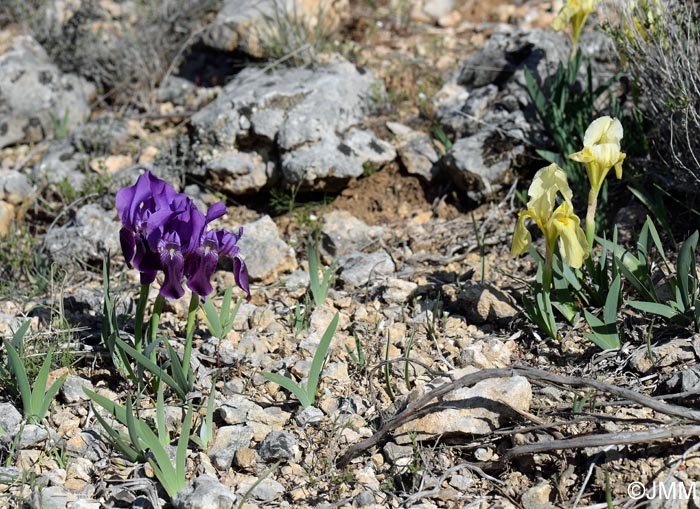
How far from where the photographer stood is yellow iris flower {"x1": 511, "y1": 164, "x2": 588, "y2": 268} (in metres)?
2.47

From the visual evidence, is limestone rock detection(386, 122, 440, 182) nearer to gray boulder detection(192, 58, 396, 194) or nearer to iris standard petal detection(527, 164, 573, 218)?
gray boulder detection(192, 58, 396, 194)

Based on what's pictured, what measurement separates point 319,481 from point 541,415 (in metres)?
0.76

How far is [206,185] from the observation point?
420 centimetres

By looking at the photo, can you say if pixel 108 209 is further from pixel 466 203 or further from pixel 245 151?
pixel 466 203

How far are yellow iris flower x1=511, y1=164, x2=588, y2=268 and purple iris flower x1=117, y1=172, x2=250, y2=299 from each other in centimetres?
101

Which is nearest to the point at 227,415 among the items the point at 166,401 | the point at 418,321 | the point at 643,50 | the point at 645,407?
the point at 166,401

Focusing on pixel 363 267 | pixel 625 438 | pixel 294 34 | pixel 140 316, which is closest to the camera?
pixel 625 438

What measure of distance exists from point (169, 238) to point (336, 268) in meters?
1.29

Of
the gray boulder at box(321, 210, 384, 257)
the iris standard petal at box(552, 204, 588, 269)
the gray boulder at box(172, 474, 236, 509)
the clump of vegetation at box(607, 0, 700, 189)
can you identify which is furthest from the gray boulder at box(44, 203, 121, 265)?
the clump of vegetation at box(607, 0, 700, 189)

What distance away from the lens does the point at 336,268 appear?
3.58 meters

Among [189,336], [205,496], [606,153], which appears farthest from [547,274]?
[205,496]

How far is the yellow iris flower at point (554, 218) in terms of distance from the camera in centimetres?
247

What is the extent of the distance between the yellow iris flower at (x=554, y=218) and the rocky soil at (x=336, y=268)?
42 centimetres

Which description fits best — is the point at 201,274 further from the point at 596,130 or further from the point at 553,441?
the point at 596,130
